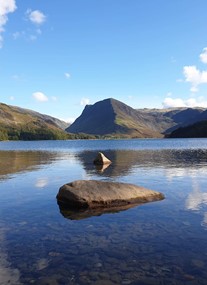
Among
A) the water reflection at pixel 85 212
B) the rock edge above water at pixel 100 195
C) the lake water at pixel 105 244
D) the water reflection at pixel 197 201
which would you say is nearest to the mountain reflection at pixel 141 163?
the water reflection at pixel 197 201

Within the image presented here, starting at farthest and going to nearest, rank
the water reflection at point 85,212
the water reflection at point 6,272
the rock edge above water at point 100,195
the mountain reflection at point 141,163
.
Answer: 1. the mountain reflection at point 141,163
2. the rock edge above water at point 100,195
3. the water reflection at point 85,212
4. the water reflection at point 6,272

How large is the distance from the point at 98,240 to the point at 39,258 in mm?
3556

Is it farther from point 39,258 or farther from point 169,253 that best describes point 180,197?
point 39,258

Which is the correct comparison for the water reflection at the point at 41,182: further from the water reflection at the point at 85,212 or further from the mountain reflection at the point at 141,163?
the water reflection at the point at 85,212

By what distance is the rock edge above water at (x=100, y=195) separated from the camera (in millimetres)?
24875

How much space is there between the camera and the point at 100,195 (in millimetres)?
25250

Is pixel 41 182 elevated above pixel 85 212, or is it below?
above

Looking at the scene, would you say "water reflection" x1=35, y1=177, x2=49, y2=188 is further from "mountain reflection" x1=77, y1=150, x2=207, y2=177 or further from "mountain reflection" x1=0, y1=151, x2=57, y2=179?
"mountain reflection" x1=77, y1=150, x2=207, y2=177

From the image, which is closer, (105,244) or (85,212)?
(105,244)

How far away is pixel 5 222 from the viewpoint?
2075cm

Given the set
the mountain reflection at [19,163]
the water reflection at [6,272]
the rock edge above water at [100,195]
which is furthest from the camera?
the mountain reflection at [19,163]

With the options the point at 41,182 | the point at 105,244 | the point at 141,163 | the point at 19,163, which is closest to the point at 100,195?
the point at 105,244

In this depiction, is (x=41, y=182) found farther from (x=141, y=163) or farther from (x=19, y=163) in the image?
(x=19, y=163)

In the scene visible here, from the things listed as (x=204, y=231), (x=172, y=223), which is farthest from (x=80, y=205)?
(x=204, y=231)
